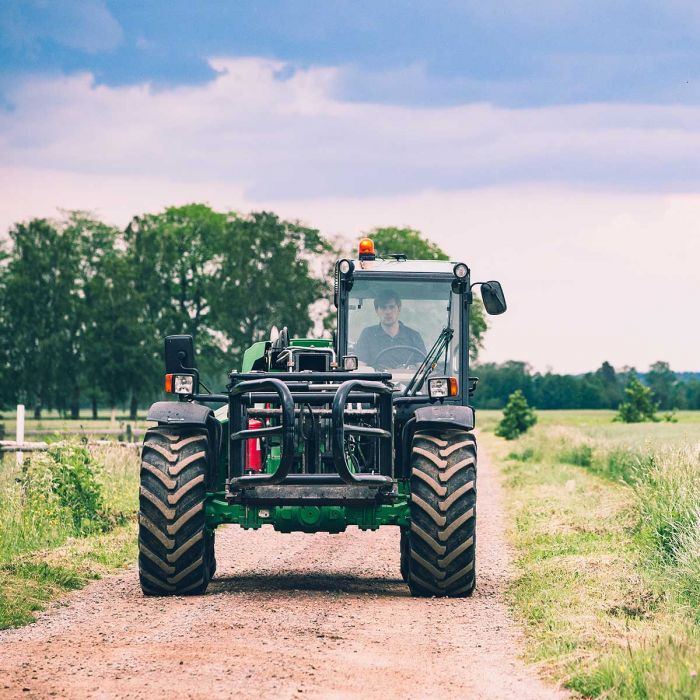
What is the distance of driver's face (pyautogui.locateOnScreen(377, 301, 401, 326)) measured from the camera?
12570 millimetres

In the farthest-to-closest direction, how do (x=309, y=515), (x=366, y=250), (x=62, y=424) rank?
(x=62, y=424), (x=366, y=250), (x=309, y=515)

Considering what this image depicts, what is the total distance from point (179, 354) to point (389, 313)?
2806 mm

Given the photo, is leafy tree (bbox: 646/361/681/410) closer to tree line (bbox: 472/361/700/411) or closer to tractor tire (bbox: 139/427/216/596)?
tree line (bbox: 472/361/700/411)

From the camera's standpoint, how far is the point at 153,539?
1000 cm

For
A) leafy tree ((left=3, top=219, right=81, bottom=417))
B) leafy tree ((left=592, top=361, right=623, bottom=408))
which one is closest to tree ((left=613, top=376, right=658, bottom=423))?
leafy tree ((left=3, top=219, right=81, bottom=417))

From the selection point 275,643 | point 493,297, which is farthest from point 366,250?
point 275,643

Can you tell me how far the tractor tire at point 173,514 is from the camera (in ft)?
32.6

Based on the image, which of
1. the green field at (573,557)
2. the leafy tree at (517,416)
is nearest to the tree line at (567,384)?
the leafy tree at (517,416)

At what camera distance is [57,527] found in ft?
47.1

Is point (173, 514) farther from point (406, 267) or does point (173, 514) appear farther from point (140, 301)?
point (140, 301)

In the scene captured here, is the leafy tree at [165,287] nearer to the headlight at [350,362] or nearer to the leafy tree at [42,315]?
the leafy tree at [42,315]

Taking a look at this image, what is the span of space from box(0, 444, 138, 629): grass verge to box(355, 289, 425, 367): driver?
10.4 ft

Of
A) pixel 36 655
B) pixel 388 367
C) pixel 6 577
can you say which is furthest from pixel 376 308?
pixel 36 655

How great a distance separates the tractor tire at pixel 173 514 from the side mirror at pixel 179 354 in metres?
0.66
